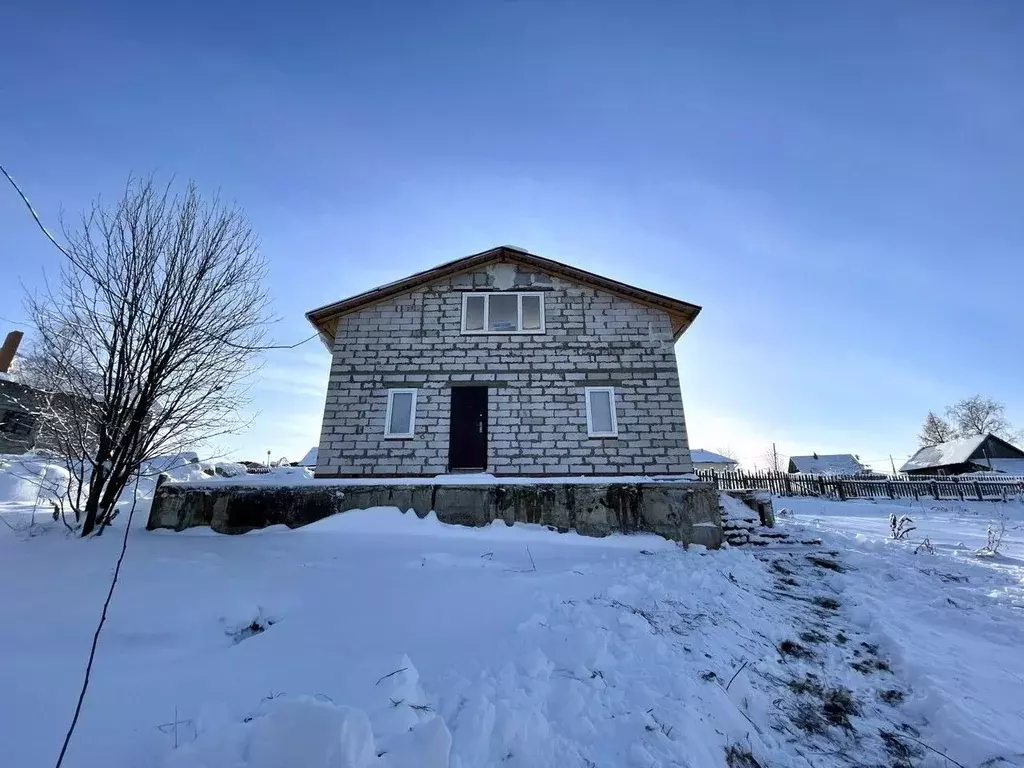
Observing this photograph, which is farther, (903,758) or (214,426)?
(214,426)

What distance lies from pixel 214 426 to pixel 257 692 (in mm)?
5501

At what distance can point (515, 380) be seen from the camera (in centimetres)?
1066

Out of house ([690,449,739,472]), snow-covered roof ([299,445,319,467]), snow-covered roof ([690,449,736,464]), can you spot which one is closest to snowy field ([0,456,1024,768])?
snow-covered roof ([299,445,319,467])

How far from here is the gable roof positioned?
11.0m

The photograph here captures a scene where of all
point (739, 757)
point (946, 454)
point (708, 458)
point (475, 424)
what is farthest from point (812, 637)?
point (946, 454)

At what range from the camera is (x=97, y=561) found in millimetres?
4750

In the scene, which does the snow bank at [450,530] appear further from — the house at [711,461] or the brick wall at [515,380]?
the house at [711,461]

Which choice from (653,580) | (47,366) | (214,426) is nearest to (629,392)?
(653,580)

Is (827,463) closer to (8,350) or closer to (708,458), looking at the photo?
(708,458)

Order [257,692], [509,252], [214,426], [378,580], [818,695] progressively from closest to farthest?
[257,692], [818,695], [378,580], [214,426], [509,252]

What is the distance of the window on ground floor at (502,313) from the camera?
11.1m

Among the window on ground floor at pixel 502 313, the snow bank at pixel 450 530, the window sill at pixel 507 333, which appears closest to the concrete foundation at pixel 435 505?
the snow bank at pixel 450 530

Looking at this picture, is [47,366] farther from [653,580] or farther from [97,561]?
[653,580]

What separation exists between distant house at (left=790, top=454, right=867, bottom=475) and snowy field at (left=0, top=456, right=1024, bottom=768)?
158ft
